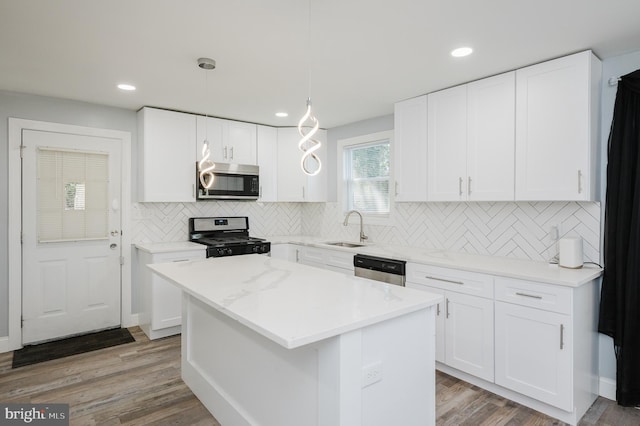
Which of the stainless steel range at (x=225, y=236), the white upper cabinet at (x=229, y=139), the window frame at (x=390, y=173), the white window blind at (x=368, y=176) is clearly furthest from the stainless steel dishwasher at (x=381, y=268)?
the white upper cabinet at (x=229, y=139)

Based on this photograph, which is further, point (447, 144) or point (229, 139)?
point (229, 139)

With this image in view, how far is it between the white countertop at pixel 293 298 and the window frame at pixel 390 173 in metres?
1.97

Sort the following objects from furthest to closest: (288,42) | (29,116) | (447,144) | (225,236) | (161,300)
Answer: (225,236)
(161,300)
(29,116)
(447,144)
(288,42)

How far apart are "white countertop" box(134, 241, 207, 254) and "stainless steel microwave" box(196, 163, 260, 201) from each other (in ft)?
1.94

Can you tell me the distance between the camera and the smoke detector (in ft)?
9.02

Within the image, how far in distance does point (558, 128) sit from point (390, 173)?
192 cm

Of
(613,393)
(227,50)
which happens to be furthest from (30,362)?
(613,393)

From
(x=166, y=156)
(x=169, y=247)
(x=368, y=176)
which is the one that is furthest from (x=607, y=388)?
(x=166, y=156)

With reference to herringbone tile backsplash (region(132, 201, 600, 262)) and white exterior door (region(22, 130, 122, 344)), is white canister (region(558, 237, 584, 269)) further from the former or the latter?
white exterior door (region(22, 130, 122, 344))

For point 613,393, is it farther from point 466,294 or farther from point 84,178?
point 84,178

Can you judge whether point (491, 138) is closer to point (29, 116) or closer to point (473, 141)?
point (473, 141)

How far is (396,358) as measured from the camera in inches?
69.7

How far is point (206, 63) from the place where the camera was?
2781mm

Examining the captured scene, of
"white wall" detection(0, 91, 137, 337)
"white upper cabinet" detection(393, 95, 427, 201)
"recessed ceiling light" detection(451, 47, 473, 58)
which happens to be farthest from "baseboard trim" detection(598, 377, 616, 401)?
"white wall" detection(0, 91, 137, 337)
